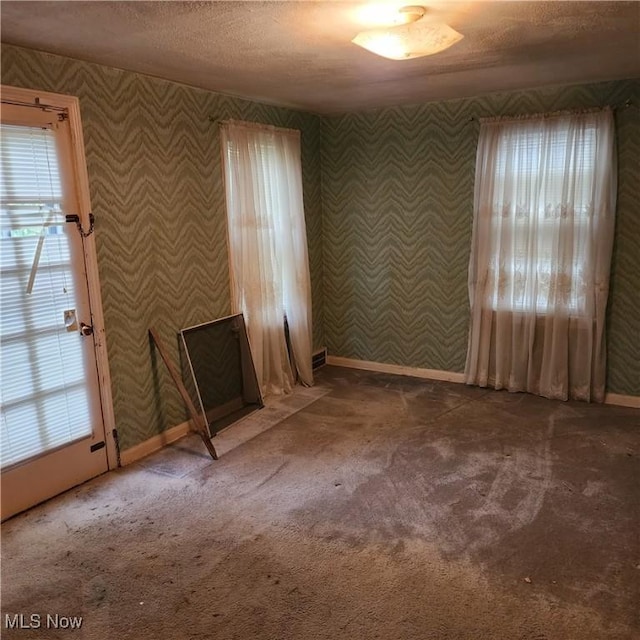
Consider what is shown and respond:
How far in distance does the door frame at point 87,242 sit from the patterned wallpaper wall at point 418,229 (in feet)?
8.49

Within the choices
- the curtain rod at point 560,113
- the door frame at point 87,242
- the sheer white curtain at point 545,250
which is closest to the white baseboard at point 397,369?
the sheer white curtain at point 545,250

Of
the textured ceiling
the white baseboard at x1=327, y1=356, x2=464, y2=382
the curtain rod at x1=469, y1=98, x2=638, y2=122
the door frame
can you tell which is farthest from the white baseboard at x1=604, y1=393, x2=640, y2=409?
the door frame

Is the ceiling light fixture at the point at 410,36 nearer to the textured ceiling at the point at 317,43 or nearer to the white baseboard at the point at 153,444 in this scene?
the textured ceiling at the point at 317,43

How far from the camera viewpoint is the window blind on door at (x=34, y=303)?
2750mm

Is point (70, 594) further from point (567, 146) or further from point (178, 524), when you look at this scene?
point (567, 146)

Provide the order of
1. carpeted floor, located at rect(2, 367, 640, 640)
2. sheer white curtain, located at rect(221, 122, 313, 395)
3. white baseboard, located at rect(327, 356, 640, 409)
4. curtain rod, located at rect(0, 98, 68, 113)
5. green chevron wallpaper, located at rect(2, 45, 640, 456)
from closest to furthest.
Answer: carpeted floor, located at rect(2, 367, 640, 640), curtain rod, located at rect(0, 98, 68, 113), green chevron wallpaper, located at rect(2, 45, 640, 456), sheer white curtain, located at rect(221, 122, 313, 395), white baseboard, located at rect(327, 356, 640, 409)

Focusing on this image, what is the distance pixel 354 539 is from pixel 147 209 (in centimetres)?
231

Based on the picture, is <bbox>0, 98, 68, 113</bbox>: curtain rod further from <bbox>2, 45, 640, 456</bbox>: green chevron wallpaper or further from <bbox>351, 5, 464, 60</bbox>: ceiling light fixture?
<bbox>351, 5, 464, 60</bbox>: ceiling light fixture

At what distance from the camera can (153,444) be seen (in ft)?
12.0

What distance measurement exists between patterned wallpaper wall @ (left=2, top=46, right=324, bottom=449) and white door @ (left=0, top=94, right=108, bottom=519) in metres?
0.16

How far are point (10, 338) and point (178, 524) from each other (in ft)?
4.20

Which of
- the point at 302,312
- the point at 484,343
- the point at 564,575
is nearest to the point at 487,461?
the point at 564,575

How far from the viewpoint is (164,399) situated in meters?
3.71

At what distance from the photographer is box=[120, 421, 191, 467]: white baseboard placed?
3.47 m
